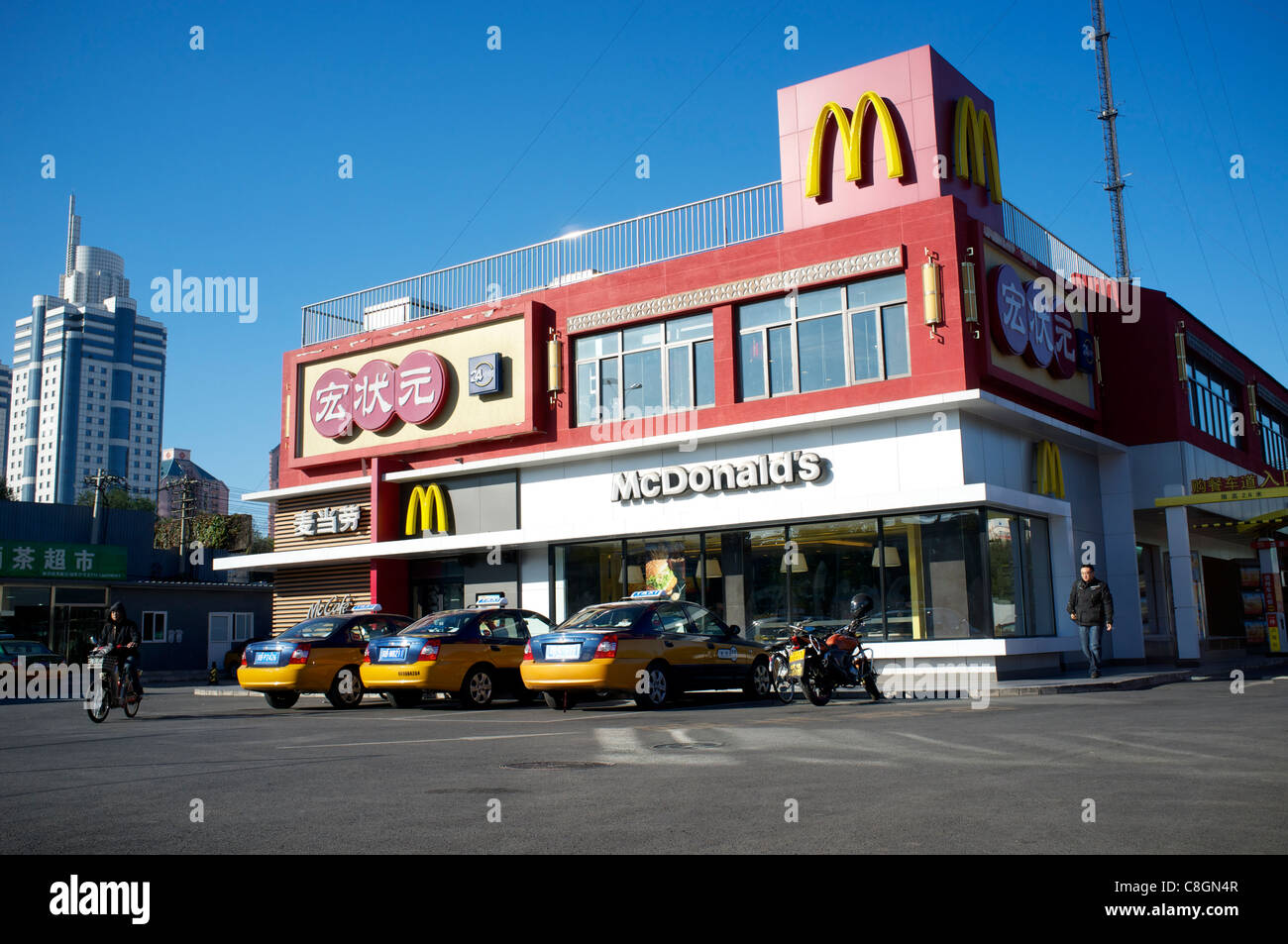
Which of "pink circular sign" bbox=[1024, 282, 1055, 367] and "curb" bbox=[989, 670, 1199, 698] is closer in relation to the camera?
"curb" bbox=[989, 670, 1199, 698]

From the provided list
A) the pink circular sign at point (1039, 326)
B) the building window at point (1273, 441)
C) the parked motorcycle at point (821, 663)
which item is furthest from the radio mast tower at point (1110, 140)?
the parked motorcycle at point (821, 663)

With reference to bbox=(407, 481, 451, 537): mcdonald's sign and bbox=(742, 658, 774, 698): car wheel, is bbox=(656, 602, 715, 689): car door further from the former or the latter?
bbox=(407, 481, 451, 537): mcdonald's sign

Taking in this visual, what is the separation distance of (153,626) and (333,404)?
20733mm

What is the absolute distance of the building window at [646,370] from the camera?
78.5ft

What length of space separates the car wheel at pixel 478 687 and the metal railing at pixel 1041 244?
47.3ft

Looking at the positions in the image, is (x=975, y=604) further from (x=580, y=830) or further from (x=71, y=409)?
(x=71, y=409)

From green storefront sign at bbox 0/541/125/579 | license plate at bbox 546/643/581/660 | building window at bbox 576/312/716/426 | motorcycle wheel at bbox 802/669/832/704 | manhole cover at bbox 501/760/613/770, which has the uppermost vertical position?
building window at bbox 576/312/716/426

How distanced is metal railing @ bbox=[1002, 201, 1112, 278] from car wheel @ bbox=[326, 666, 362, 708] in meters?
16.0

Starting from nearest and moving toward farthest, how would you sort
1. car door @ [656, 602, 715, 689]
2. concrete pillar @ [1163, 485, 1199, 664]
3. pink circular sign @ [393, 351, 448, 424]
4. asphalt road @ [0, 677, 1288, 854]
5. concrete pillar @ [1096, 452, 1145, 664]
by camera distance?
asphalt road @ [0, 677, 1288, 854] < car door @ [656, 602, 715, 689] < concrete pillar @ [1163, 485, 1199, 664] < concrete pillar @ [1096, 452, 1145, 664] < pink circular sign @ [393, 351, 448, 424]

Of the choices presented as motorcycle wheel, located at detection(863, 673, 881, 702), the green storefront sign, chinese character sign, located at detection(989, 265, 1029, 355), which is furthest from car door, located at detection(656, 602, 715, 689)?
the green storefront sign

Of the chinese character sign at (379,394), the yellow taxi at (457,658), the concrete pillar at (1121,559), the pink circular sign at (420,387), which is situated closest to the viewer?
the yellow taxi at (457,658)

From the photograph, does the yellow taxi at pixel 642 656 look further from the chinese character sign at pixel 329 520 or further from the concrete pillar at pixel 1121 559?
the chinese character sign at pixel 329 520

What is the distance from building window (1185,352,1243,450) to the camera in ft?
93.5
